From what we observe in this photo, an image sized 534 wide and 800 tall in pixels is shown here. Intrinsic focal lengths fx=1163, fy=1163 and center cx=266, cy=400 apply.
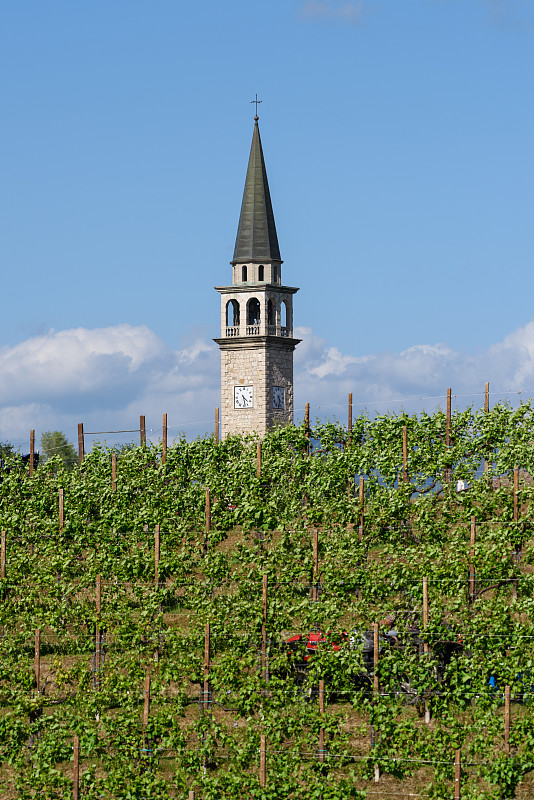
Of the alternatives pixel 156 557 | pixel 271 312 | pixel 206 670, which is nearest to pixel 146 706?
pixel 206 670

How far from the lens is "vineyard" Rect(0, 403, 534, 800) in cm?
1998

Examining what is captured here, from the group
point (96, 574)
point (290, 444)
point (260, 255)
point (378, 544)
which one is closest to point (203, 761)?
point (96, 574)

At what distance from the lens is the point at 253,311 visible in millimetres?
56094

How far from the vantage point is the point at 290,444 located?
3334 cm

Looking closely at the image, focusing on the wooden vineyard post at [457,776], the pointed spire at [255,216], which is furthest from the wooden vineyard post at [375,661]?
the pointed spire at [255,216]

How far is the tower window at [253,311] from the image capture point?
183 ft

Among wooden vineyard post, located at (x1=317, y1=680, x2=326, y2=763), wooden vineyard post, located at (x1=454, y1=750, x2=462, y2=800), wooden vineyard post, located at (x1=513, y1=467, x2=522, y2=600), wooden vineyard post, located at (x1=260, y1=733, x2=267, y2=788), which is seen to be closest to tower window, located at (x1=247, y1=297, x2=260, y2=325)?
wooden vineyard post, located at (x1=513, y1=467, x2=522, y2=600)

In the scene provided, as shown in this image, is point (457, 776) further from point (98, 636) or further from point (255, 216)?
point (255, 216)

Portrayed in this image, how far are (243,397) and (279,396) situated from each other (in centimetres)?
173

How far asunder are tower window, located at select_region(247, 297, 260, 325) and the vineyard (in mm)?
23889

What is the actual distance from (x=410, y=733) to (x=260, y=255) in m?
38.2

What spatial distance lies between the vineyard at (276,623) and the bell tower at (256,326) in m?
21.7

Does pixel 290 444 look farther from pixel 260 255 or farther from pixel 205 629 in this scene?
pixel 260 255

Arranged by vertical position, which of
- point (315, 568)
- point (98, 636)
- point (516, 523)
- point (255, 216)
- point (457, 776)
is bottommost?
point (457, 776)
